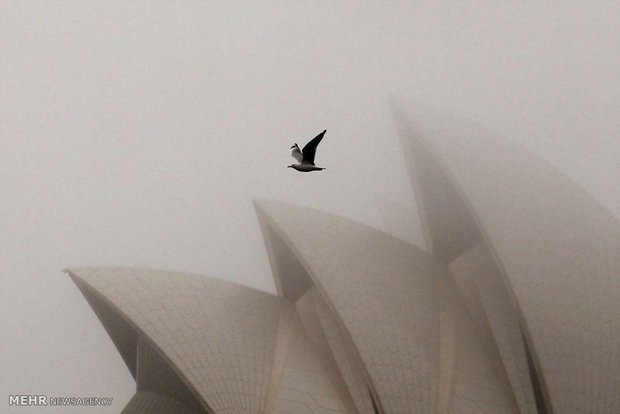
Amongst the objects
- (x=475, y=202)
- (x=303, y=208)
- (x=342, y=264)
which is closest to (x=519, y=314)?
(x=475, y=202)

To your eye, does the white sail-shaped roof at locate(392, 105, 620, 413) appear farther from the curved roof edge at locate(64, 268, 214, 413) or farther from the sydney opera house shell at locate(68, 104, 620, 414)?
the curved roof edge at locate(64, 268, 214, 413)

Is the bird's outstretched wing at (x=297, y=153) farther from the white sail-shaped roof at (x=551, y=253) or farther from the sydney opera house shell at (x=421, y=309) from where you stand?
the white sail-shaped roof at (x=551, y=253)

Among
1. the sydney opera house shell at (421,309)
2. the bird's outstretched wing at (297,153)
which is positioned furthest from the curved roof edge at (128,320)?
the bird's outstretched wing at (297,153)

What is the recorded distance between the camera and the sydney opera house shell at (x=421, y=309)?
16578 millimetres

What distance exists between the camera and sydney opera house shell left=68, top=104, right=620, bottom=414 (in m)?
16.6

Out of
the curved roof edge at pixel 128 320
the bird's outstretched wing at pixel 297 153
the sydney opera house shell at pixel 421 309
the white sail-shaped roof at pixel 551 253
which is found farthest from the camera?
the curved roof edge at pixel 128 320

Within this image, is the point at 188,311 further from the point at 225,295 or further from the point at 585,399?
the point at 585,399

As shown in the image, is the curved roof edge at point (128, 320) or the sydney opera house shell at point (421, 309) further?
the curved roof edge at point (128, 320)

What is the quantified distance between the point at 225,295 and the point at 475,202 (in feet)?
33.8

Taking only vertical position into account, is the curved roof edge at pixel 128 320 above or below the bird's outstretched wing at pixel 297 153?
below

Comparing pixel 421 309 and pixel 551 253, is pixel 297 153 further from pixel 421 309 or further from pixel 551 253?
pixel 551 253

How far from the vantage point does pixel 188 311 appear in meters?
20.1

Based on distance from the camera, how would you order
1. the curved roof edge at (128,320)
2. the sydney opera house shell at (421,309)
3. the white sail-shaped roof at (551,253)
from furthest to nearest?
1. the curved roof edge at (128,320)
2. the sydney opera house shell at (421,309)
3. the white sail-shaped roof at (551,253)

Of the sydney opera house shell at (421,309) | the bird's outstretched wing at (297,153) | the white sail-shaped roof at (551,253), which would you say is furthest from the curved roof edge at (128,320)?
the white sail-shaped roof at (551,253)
